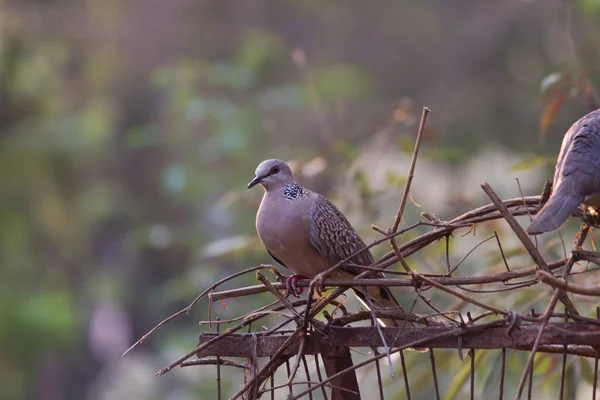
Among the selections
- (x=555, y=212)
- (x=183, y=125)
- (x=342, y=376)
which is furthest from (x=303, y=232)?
(x=183, y=125)

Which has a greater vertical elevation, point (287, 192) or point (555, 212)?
point (287, 192)

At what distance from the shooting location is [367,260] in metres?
2.13

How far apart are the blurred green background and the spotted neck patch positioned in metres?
2.00

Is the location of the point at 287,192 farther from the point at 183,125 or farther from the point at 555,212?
the point at 183,125

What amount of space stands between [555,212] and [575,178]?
0.17 meters

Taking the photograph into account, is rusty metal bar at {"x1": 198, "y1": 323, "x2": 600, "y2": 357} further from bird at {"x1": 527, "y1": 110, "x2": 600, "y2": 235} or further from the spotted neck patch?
the spotted neck patch

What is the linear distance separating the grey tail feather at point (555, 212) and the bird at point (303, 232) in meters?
0.60

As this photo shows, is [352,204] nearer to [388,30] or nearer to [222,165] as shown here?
[222,165]

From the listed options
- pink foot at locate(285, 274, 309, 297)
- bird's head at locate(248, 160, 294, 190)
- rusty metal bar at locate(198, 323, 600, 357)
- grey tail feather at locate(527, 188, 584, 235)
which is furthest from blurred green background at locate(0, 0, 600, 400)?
grey tail feather at locate(527, 188, 584, 235)

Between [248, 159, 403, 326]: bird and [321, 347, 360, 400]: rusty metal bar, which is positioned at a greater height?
[248, 159, 403, 326]: bird

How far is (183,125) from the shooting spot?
6223 mm

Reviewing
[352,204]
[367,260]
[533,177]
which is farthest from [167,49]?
[367,260]

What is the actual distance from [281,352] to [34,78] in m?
5.84

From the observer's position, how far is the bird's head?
212cm
